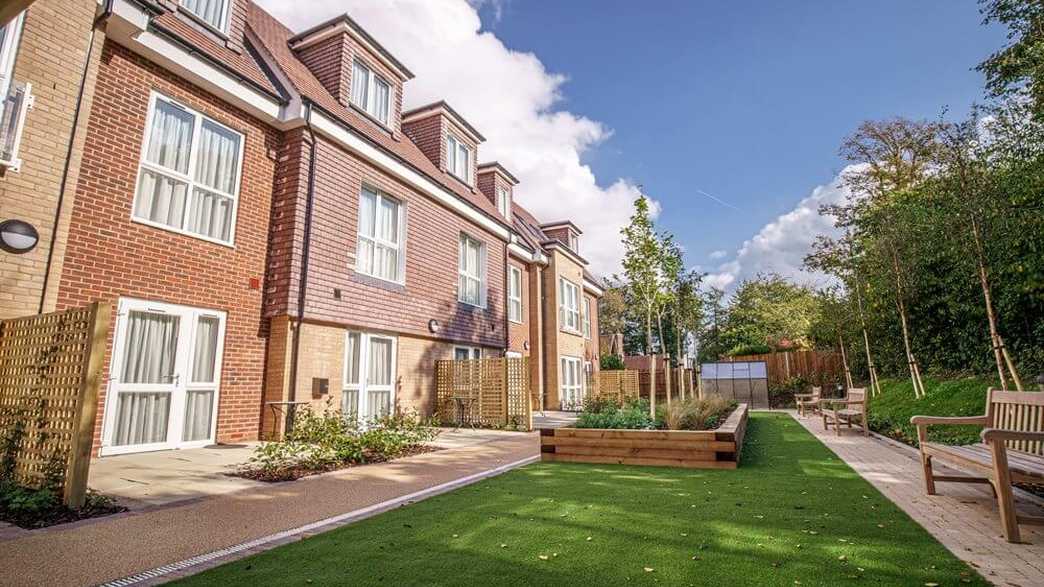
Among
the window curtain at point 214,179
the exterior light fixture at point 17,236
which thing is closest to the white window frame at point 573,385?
the window curtain at point 214,179

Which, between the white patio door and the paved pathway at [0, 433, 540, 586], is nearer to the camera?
the paved pathway at [0, 433, 540, 586]

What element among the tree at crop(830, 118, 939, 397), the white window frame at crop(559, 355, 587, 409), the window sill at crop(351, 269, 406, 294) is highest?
the tree at crop(830, 118, 939, 397)

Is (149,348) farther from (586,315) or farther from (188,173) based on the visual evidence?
(586,315)

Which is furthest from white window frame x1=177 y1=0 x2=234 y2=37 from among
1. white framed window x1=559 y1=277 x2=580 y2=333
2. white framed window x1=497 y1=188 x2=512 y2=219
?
white framed window x1=559 y1=277 x2=580 y2=333

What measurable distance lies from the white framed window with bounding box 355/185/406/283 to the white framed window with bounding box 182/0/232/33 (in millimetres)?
3566

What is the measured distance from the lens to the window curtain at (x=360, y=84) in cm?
1120

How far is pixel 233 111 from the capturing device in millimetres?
8156

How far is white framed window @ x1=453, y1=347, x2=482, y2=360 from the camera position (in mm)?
12789

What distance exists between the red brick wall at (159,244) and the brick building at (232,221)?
24 mm

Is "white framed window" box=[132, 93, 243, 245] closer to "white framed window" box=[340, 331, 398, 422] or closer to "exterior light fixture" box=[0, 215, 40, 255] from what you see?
"exterior light fixture" box=[0, 215, 40, 255]

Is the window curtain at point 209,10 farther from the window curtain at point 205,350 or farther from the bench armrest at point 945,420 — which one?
the bench armrest at point 945,420

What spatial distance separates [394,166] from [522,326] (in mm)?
7899

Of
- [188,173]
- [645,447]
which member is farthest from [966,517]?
[188,173]

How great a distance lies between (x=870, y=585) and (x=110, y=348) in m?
8.00
